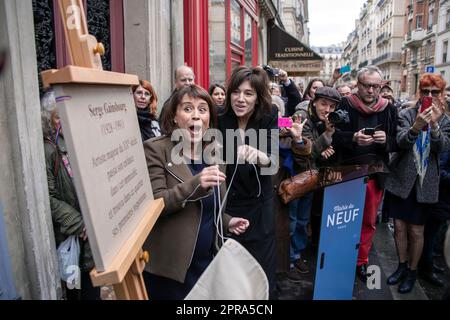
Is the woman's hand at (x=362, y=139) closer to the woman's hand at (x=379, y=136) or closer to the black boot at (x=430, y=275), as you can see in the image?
the woman's hand at (x=379, y=136)

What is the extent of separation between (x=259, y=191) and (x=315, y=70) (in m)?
8.68

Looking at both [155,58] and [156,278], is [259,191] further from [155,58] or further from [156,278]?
[155,58]

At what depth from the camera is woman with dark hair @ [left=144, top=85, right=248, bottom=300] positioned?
1847 millimetres

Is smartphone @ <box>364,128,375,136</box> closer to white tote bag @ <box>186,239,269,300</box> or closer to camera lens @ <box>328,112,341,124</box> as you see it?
camera lens @ <box>328,112,341,124</box>

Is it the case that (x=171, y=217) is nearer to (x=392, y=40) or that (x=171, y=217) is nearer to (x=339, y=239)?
(x=339, y=239)

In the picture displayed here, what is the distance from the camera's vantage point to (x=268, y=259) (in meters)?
2.84

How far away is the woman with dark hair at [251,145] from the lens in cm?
260

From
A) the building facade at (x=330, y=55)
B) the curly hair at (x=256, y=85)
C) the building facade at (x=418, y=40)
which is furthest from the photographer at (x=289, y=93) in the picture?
the building facade at (x=330, y=55)

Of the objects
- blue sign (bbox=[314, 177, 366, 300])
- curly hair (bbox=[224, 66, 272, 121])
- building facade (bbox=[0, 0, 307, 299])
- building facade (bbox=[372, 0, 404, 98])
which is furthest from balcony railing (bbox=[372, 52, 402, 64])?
curly hair (bbox=[224, 66, 272, 121])

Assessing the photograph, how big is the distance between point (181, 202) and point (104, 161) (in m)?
0.62

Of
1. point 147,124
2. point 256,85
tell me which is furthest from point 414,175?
point 147,124

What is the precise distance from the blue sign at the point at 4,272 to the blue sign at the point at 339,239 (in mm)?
2110

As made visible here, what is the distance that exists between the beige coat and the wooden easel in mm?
302
